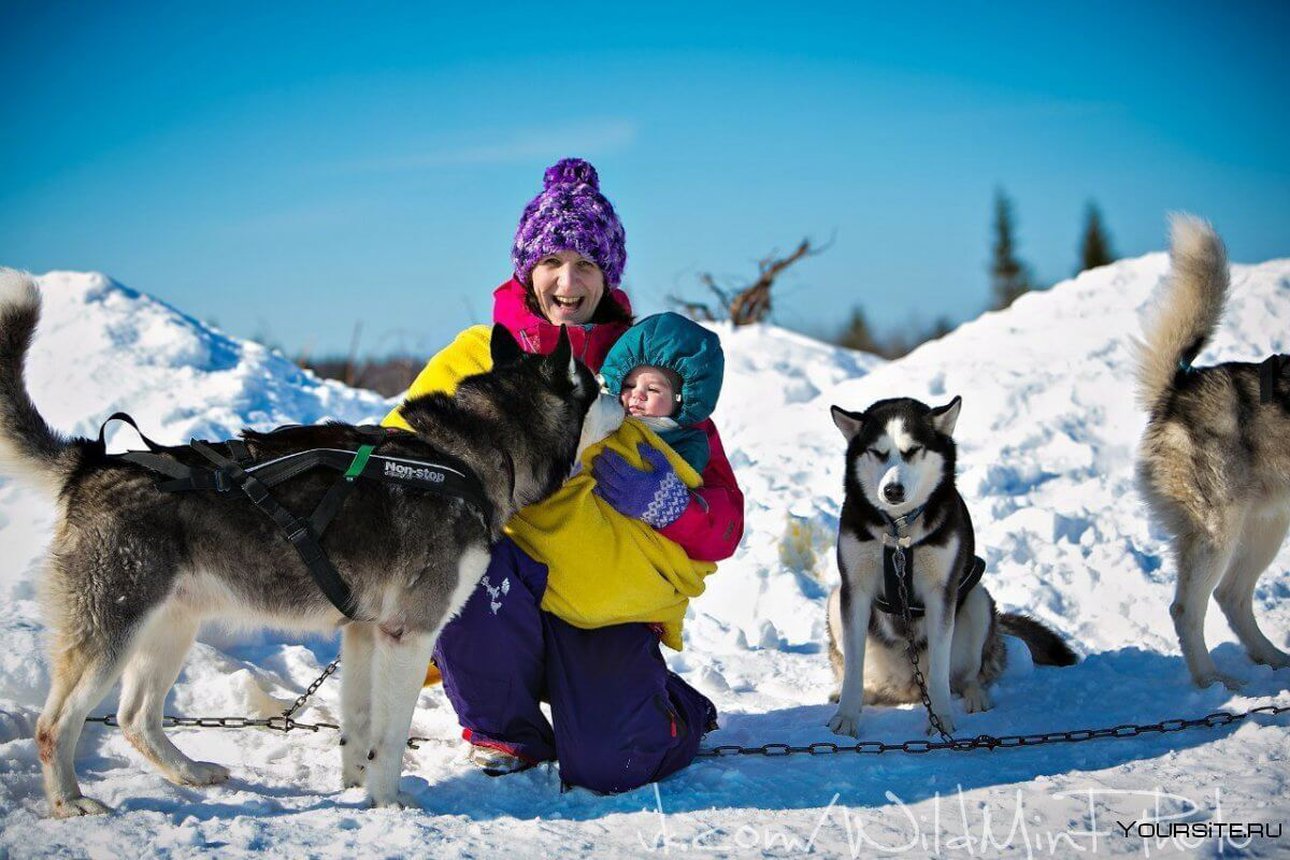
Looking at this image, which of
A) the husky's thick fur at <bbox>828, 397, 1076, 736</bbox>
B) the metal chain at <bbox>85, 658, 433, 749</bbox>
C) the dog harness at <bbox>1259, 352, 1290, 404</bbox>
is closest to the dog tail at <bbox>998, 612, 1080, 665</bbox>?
the husky's thick fur at <bbox>828, 397, 1076, 736</bbox>

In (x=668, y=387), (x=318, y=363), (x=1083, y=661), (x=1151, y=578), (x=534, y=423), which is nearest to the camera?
(x=534, y=423)

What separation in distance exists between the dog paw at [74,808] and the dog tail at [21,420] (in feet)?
2.94

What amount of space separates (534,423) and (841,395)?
6318 millimetres

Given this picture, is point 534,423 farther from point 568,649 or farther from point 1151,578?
point 1151,578

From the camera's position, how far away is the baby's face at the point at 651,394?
3732 millimetres

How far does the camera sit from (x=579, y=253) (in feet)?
12.9

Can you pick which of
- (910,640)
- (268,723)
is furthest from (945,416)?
(268,723)

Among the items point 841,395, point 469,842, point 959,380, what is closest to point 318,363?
point 841,395

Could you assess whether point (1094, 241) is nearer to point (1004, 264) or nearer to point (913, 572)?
point (1004, 264)

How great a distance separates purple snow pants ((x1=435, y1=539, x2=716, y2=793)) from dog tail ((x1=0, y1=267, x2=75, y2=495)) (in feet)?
4.44

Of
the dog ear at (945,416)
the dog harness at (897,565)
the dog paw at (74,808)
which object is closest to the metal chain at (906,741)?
the dog harness at (897,565)

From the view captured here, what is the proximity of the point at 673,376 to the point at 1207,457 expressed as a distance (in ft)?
8.42

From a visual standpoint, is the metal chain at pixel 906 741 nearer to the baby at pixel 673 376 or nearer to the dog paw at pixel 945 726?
the dog paw at pixel 945 726

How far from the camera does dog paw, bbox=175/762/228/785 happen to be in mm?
3133
